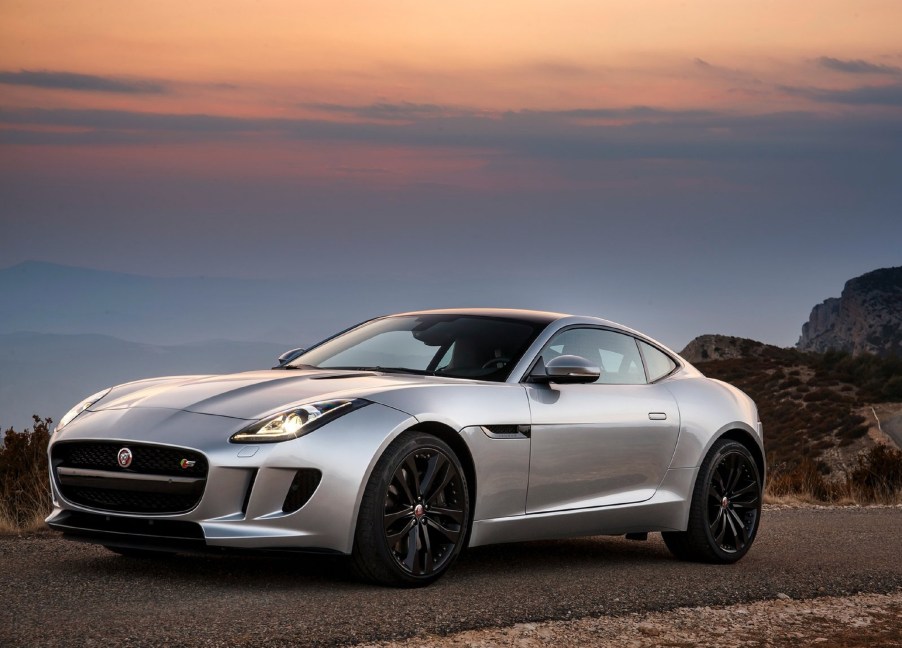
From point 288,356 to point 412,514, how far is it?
7.45 feet

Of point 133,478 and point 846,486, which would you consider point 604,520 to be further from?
point 846,486

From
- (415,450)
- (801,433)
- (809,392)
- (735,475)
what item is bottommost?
(801,433)

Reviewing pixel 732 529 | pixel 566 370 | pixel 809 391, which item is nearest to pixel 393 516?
pixel 566 370

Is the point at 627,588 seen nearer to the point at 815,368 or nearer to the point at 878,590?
the point at 878,590

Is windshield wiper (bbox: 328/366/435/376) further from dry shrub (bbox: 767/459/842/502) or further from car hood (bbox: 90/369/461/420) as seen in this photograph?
dry shrub (bbox: 767/459/842/502)

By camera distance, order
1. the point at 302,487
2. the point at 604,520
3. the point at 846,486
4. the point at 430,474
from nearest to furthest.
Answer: the point at 302,487 → the point at 430,474 → the point at 604,520 → the point at 846,486

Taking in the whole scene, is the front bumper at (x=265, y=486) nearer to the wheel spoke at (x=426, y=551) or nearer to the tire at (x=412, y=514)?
the tire at (x=412, y=514)

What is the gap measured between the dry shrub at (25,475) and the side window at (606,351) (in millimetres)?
4629

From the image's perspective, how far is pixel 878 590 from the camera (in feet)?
25.9

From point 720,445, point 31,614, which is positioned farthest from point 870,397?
point 31,614

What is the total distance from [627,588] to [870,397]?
6661 cm

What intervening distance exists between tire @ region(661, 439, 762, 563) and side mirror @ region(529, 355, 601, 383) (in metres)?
1.64

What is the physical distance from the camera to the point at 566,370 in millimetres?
7543

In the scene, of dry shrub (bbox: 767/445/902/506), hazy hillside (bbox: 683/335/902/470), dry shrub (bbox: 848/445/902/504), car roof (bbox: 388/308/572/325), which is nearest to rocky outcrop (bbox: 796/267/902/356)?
hazy hillside (bbox: 683/335/902/470)
